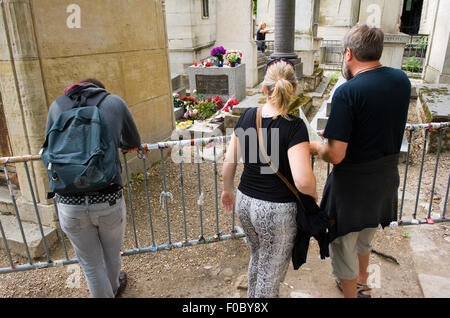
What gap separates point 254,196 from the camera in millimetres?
2107

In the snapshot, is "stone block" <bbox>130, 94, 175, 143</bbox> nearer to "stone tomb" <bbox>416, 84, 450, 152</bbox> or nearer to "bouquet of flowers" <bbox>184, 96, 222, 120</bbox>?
"bouquet of flowers" <bbox>184, 96, 222, 120</bbox>

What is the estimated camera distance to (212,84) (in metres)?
9.77

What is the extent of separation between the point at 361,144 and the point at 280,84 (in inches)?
26.5

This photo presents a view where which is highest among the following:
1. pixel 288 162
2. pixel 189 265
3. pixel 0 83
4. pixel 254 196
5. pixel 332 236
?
pixel 0 83

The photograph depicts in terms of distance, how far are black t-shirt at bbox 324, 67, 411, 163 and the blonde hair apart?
284mm

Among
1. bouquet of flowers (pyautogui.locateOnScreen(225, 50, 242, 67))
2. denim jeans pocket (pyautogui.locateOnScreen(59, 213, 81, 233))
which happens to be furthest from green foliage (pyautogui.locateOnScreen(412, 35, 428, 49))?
denim jeans pocket (pyautogui.locateOnScreen(59, 213, 81, 233))

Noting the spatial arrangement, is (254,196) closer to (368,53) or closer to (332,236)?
(332,236)

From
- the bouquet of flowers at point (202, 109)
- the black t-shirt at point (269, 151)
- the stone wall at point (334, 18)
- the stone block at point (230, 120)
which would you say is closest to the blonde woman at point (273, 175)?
the black t-shirt at point (269, 151)

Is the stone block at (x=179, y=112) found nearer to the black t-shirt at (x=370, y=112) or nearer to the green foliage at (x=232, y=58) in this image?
the green foliage at (x=232, y=58)

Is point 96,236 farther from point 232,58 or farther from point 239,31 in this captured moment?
point 239,31

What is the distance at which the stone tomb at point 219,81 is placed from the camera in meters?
9.48

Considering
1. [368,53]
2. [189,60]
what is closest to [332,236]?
[368,53]

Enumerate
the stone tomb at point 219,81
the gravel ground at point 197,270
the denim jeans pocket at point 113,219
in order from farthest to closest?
the stone tomb at point 219,81
the gravel ground at point 197,270
the denim jeans pocket at point 113,219

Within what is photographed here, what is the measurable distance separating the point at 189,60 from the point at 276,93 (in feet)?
37.0
